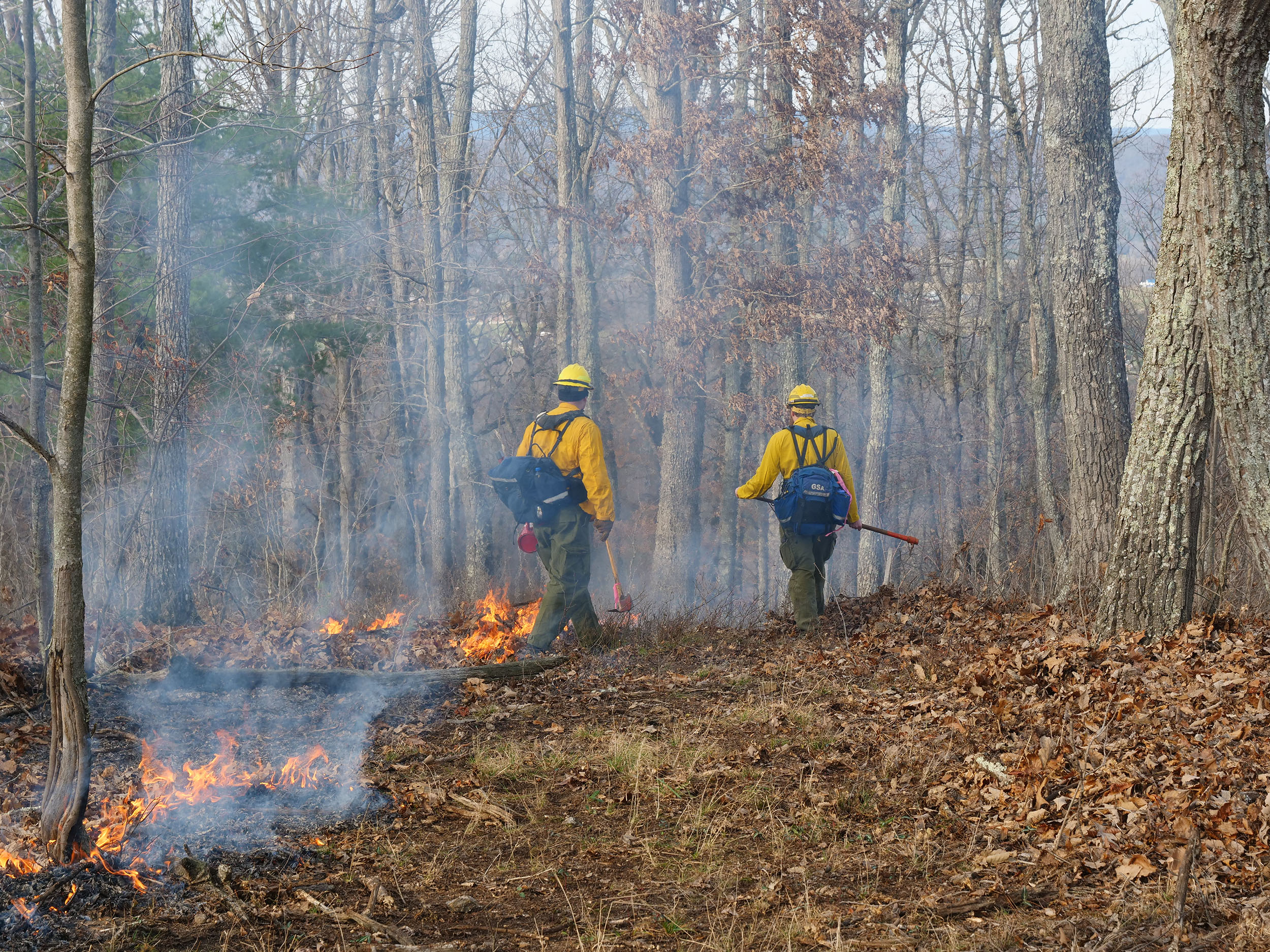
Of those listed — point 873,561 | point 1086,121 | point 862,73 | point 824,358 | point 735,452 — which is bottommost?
point 873,561

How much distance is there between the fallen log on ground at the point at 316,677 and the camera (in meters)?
6.93

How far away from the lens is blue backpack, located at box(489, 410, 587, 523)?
8.48 m

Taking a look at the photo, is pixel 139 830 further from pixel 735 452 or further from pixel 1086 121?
pixel 735 452

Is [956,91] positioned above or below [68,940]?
above

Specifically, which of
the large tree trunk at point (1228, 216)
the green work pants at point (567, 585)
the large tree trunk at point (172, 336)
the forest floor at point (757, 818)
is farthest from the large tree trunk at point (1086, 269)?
the large tree trunk at point (172, 336)

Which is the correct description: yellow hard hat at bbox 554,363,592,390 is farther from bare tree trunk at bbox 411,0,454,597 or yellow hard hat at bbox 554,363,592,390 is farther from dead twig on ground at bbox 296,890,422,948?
bare tree trunk at bbox 411,0,454,597

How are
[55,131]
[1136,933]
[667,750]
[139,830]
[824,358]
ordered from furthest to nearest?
1. [824,358]
2. [55,131]
3. [667,750]
4. [139,830]
5. [1136,933]

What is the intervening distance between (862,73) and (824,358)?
246 inches

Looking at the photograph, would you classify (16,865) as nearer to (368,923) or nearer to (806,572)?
(368,923)

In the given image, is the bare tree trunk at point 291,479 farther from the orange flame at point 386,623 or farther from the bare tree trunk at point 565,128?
the orange flame at point 386,623

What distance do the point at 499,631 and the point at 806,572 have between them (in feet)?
9.42

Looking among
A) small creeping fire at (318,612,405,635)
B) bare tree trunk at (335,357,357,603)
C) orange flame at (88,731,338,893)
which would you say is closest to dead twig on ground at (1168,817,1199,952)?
orange flame at (88,731,338,893)

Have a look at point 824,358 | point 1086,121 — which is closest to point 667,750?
point 1086,121

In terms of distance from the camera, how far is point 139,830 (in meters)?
4.28
